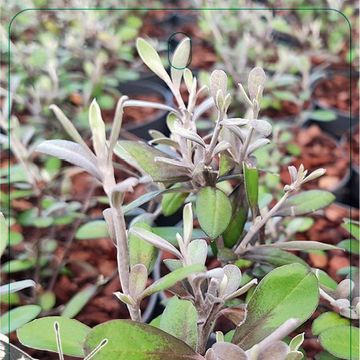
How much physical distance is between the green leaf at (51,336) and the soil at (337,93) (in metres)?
1.42

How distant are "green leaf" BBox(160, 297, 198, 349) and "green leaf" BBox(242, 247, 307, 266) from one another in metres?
0.15

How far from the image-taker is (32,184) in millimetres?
1148

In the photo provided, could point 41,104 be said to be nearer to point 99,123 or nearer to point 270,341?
point 99,123

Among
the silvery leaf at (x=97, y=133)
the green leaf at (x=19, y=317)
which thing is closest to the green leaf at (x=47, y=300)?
the green leaf at (x=19, y=317)

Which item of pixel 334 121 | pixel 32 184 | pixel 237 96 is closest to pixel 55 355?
pixel 32 184

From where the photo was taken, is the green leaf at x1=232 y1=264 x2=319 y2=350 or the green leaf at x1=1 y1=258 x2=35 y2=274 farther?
the green leaf at x1=1 y1=258 x2=35 y2=274

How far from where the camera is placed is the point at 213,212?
66 cm

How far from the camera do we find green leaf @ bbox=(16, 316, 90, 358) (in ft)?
1.82

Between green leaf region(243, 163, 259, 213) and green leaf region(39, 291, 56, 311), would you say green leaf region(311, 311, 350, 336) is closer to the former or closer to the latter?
green leaf region(243, 163, 259, 213)

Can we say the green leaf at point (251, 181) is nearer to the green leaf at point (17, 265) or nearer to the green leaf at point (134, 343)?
the green leaf at point (134, 343)

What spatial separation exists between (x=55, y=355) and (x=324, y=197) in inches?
20.9

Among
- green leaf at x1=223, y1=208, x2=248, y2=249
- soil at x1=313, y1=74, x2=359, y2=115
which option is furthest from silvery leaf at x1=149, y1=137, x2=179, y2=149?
soil at x1=313, y1=74, x2=359, y2=115

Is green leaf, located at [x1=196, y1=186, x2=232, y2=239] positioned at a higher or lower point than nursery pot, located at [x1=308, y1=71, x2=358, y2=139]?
higher

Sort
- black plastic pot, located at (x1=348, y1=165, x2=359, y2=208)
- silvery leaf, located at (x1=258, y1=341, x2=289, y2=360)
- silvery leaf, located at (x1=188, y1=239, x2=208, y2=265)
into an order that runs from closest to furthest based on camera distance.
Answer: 1. silvery leaf, located at (x1=258, y1=341, x2=289, y2=360)
2. silvery leaf, located at (x1=188, y1=239, x2=208, y2=265)
3. black plastic pot, located at (x1=348, y1=165, x2=359, y2=208)
